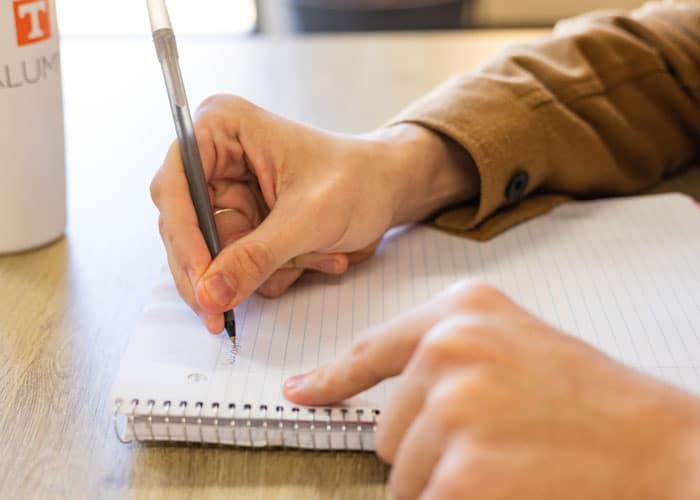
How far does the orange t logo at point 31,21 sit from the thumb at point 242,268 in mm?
246

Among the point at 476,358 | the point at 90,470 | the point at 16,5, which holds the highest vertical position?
the point at 16,5

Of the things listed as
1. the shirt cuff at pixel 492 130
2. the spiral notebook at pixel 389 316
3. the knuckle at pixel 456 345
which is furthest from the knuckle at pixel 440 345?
the shirt cuff at pixel 492 130

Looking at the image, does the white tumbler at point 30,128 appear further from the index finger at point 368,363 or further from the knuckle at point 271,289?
the index finger at point 368,363

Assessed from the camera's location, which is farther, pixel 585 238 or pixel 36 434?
→ pixel 585 238

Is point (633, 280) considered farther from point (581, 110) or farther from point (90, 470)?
point (90, 470)

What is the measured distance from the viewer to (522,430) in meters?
0.40

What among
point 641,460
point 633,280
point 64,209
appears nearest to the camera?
point 641,460

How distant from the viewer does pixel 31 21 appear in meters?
0.69

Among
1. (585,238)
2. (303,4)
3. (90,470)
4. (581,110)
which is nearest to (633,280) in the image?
(585,238)

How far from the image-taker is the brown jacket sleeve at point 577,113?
783 millimetres

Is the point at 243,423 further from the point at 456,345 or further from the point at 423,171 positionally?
the point at 423,171

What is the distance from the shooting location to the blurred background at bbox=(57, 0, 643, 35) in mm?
2104

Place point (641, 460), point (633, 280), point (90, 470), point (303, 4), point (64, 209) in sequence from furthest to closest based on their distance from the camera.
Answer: point (303, 4), point (64, 209), point (633, 280), point (90, 470), point (641, 460)

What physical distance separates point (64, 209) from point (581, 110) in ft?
1.61
